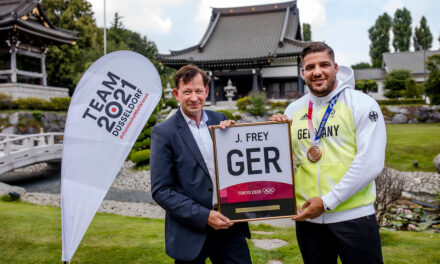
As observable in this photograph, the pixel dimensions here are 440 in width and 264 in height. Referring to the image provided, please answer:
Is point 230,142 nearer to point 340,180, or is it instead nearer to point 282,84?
point 340,180

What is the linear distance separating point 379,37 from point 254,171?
162ft

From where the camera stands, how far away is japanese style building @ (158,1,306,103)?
22734 millimetres

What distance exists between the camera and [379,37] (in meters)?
44.6

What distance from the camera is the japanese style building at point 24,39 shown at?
18328mm

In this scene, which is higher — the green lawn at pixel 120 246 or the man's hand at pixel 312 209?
the man's hand at pixel 312 209

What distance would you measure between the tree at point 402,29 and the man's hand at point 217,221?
49.2 meters

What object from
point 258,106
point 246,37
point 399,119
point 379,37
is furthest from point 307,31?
point 258,106

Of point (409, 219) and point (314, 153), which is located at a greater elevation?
point (314, 153)

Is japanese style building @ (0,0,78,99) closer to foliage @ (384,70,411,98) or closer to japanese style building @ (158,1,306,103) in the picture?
japanese style building @ (158,1,306,103)

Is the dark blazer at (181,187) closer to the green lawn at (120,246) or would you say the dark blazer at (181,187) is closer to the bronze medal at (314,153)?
the bronze medal at (314,153)

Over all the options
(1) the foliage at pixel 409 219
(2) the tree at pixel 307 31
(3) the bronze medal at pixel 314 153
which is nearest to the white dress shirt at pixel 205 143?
(3) the bronze medal at pixel 314 153

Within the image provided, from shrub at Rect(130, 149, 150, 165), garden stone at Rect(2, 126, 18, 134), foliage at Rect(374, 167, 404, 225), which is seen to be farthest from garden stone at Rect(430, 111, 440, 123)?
garden stone at Rect(2, 126, 18, 134)

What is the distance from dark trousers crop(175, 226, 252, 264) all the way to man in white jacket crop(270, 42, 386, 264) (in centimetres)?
43

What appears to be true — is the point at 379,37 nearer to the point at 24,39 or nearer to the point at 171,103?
the point at 171,103
